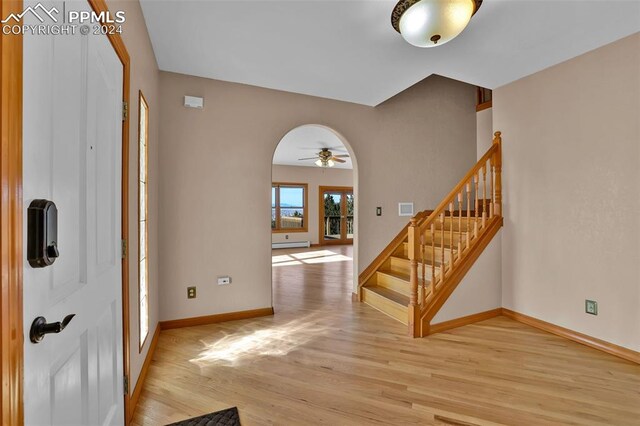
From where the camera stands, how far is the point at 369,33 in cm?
241

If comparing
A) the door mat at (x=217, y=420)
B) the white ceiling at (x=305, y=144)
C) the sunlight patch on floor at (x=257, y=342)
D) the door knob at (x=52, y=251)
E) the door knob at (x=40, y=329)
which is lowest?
the door mat at (x=217, y=420)

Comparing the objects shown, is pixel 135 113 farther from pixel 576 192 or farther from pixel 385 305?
pixel 576 192

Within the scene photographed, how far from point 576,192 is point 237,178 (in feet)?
11.1

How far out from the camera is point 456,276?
312cm

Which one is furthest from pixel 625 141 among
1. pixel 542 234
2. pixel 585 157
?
pixel 542 234

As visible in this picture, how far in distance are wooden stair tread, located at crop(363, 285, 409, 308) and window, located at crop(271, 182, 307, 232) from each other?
6.08 meters

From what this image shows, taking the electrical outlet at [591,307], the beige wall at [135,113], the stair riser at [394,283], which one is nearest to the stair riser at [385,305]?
the stair riser at [394,283]

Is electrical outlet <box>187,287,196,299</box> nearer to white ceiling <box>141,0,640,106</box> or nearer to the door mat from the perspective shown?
the door mat

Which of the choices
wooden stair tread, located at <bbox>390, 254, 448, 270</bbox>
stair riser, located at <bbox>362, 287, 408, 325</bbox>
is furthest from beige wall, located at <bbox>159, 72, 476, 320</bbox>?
stair riser, located at <bbox>362, 287, 408, 325</bbox>

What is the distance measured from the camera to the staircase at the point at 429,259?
2.93 metres

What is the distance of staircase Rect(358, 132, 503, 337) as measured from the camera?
293 cm

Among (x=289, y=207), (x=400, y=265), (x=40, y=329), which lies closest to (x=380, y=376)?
(x=400, y=265)

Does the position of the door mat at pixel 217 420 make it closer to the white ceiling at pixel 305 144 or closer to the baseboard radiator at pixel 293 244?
the white ceiling at pixel 305 144

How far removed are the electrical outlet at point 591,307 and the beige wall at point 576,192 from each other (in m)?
0.03
